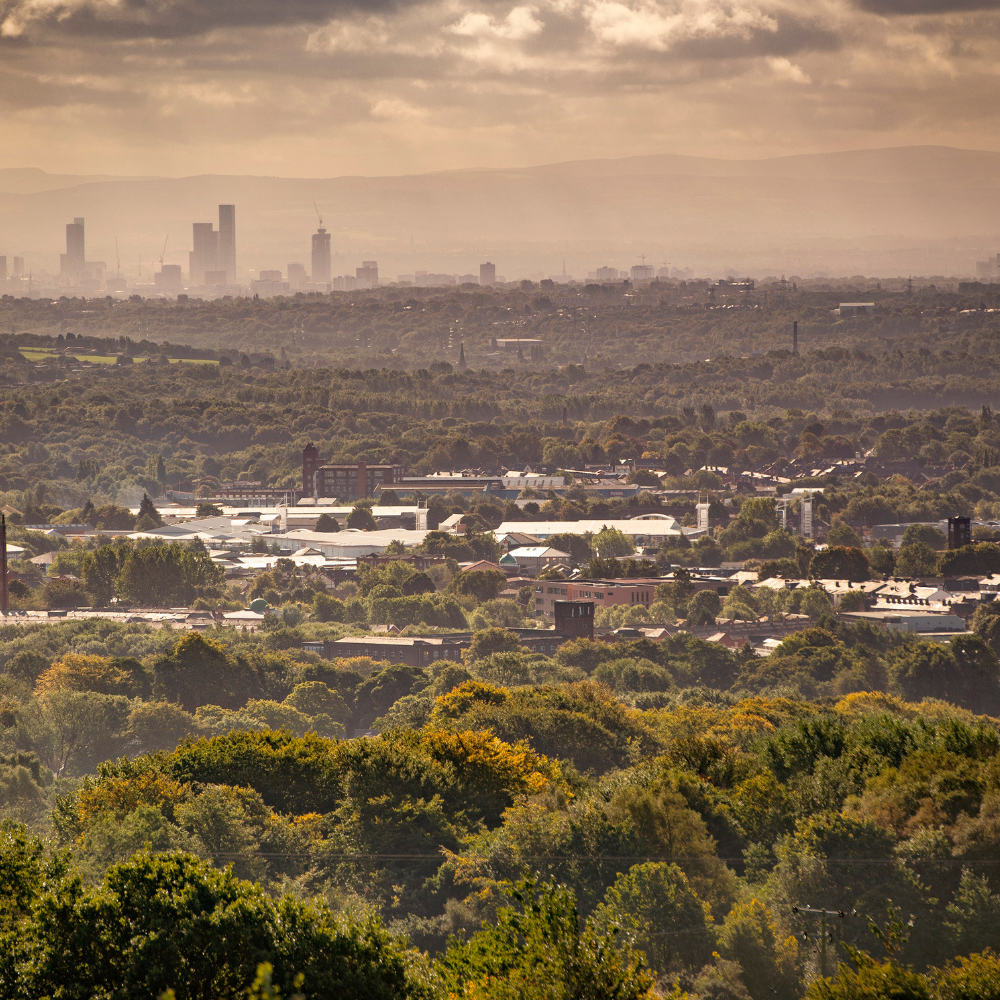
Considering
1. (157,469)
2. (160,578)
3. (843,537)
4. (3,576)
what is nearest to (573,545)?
(843,537)

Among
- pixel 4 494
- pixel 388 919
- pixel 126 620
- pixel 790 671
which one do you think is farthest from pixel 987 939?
pixel 4 494

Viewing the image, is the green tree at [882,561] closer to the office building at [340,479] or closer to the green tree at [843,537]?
the green tree at [843,537]

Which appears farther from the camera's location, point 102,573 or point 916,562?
point 916,562

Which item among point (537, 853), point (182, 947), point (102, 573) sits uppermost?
point (182, 947)

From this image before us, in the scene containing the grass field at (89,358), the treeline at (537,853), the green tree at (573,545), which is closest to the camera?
the treeline at (537,853)

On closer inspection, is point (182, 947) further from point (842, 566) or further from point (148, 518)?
point (148, 518)

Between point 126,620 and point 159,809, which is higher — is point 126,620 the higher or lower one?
the lower one

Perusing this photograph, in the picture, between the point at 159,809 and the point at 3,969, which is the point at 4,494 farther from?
the point at 3,969

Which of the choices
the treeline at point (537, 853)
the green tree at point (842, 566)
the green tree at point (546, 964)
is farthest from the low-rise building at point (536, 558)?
the green tree at point (546, 964)

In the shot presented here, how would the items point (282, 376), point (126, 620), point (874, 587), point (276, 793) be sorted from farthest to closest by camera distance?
1. point (282, 376)
2. point (874, 587)
3. point (126, 620)
4. point (276, 793)

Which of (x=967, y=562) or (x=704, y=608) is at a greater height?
(x=967, y=562)

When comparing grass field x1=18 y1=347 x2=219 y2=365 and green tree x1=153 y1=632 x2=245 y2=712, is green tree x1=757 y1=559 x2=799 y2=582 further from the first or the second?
grass field x1=18 y1=347 x2=219 y2=365
